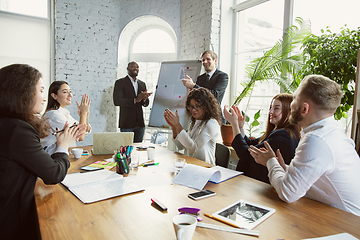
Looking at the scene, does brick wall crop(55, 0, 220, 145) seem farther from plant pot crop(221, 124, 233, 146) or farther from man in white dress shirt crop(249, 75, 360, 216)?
man in white dress shirt crop(249, 75, 360, 216)

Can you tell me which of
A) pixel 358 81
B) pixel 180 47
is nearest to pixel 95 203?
pixel 358 81

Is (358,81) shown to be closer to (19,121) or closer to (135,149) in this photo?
(135,149)

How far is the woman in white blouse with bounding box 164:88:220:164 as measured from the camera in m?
2.25

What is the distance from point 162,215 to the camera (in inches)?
42.6

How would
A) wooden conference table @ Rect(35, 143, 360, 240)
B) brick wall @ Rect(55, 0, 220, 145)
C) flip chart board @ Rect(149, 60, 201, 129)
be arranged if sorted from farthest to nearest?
brick wall @ Rect(55, 0, 220, 145) < flip chart board @ Rect(149, 60, 201, 129) < wooden conference table @ Rect(35, 143, 360, 240)

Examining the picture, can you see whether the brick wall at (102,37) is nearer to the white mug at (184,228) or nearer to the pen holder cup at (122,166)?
the pen holder cup at (122,166)

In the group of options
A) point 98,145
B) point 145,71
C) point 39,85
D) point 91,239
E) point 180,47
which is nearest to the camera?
point 91,239

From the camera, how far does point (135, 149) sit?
7.97 ft

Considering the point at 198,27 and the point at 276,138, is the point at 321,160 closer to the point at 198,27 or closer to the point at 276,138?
the point at 276,138

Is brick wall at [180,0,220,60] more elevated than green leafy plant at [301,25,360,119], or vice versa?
brick wall at [180,0,220,60]

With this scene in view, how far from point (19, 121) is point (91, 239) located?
2.31ft

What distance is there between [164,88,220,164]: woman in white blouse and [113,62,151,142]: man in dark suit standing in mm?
1854

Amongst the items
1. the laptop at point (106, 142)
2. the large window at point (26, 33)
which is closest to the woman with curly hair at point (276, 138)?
the laptop at point (106, 142)

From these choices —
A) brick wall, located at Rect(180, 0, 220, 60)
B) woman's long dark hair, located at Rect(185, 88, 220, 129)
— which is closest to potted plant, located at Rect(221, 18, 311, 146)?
brick wall, located at Rect(180, 0, 220, 60)
